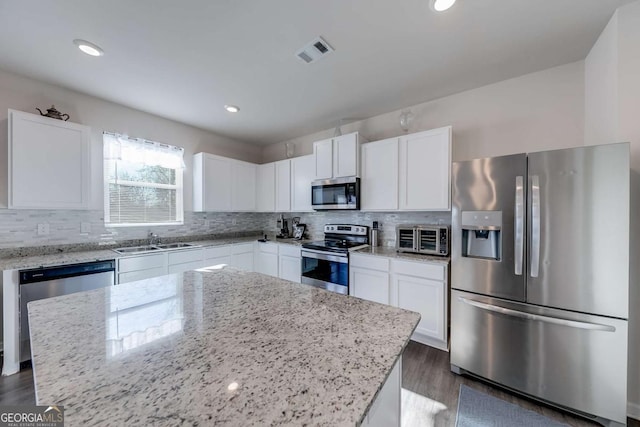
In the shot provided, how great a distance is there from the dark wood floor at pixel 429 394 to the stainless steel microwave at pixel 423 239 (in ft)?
3.41

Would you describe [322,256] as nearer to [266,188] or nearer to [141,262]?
[266,188]

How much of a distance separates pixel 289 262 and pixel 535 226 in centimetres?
277

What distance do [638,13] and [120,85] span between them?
423 cm

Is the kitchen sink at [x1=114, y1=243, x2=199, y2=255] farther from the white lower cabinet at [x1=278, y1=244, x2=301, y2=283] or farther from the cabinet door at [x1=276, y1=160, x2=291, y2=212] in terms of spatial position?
the cabinet door at [x1=276, y1=160, x2=291, y2=212]

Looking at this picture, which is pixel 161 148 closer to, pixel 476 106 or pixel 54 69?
pixel 54 69

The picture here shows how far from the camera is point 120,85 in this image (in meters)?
2.47

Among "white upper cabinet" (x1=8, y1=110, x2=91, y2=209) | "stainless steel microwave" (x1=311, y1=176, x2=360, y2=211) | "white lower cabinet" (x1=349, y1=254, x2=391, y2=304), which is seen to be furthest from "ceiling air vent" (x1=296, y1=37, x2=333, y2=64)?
"white upper cabinet" (x1=8, y1=110, x2=91, y2=209)

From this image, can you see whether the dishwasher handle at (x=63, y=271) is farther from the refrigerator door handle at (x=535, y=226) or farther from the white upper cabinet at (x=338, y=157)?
the refrigerator door handle at (x=535, y=226)

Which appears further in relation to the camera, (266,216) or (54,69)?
(266,216)

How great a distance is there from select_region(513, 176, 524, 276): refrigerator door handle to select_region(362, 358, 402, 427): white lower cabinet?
1368 mm

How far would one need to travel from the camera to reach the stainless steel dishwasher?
200cm

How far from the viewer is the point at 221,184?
381 cm

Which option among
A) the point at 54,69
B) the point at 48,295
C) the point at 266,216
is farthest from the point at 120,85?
the point at 266,216

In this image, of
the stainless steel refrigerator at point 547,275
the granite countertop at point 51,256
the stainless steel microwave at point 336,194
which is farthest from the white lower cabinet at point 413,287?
the granite countertop at point 51,256
